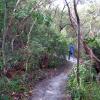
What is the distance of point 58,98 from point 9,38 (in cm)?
365

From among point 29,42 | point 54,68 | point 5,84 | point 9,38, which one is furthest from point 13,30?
point 54,68

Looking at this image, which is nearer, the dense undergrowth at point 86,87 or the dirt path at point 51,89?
the dense undergrowth at point 86,87

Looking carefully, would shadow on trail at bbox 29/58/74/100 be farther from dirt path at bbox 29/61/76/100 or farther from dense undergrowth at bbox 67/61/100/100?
dense undergrowth at bbox 67/61/100/100

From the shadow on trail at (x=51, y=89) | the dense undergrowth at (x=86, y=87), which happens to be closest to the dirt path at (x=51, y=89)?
the shadow on trail at (x=51, y=89)

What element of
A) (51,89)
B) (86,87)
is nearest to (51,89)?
A: (51,89)

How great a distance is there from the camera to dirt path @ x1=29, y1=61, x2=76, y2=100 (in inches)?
458

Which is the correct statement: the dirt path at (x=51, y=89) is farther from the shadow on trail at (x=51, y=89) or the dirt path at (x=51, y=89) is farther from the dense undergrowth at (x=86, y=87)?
the dense undergrowth at (x=86, y=87)

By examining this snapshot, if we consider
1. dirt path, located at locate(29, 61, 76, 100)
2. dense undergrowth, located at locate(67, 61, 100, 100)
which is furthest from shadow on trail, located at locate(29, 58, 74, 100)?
dense undergrowth, located at locate(67, 61, 100, 100)

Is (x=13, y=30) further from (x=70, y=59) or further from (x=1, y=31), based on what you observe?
(x=70, y=59)

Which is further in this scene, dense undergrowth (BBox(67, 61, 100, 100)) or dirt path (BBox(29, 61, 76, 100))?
dirt path (BBox(29, 61, 76, 100))

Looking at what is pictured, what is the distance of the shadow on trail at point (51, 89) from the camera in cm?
1164

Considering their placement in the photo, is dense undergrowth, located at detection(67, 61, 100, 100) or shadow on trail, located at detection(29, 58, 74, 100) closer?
dense undergrowth, located at detection(67, 61, 100, 100)

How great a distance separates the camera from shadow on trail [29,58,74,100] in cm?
1164

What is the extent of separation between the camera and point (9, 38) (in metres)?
12.7
